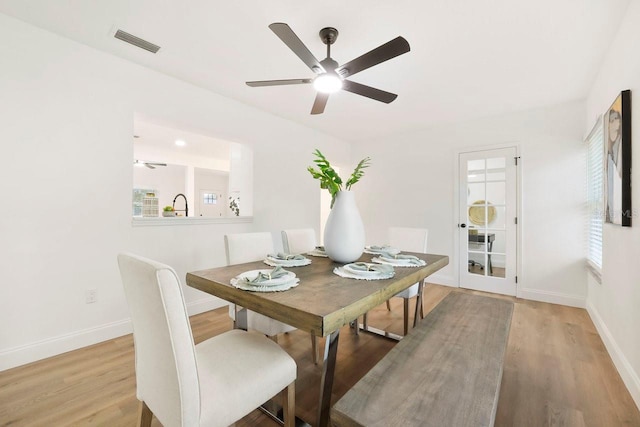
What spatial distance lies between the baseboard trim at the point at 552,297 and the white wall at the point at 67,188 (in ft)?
12.9

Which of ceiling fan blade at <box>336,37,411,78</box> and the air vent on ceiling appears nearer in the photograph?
ceiling fan blade at <box>336,37,411,78</box>

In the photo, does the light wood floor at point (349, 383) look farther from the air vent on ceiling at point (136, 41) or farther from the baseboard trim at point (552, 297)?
the air vent on ceiling at point (136, 41)

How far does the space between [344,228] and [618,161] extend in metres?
1.95

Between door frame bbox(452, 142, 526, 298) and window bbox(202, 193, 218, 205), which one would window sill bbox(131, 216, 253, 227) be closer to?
door frame bbox(452, 142, 526, 298)

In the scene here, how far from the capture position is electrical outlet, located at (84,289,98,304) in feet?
7.30

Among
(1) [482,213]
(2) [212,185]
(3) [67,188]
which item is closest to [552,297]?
(1) [482,213]

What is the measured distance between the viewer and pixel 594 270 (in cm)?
278

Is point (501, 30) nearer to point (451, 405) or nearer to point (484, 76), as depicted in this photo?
point (484, 76)

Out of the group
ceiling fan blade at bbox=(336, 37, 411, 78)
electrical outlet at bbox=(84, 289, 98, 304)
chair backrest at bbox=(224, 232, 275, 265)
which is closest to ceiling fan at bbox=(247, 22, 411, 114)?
ceiling fan blade at bbox=(336, 37, 411, 78)

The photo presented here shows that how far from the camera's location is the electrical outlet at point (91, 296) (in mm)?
2225

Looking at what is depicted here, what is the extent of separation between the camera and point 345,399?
3.02 ft

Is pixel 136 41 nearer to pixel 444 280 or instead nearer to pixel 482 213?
pixel 482 213

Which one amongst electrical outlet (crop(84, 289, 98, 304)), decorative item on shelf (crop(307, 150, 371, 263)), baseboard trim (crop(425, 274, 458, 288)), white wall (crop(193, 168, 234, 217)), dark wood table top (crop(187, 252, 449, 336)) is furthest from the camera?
white wall (crop(193, 168, 234, 217))

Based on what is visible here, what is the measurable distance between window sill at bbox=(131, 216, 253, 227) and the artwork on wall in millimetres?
3267
